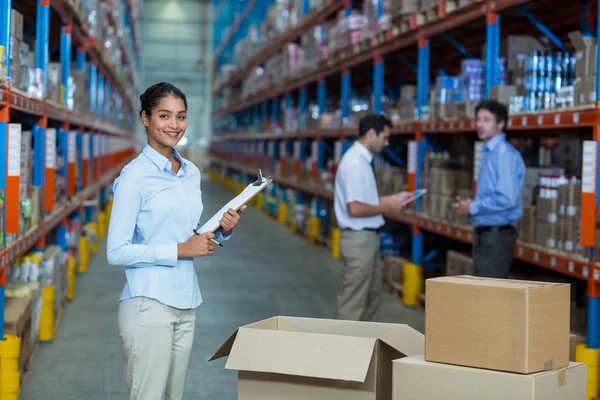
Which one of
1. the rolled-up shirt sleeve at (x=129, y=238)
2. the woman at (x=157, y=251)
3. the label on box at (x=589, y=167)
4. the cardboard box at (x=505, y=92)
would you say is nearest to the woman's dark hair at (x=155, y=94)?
the woman at (x=157, y=251)

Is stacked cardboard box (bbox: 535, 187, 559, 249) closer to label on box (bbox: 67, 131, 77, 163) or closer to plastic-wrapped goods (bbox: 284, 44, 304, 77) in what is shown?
label on box (bbox: 67, 131, 77, 163)

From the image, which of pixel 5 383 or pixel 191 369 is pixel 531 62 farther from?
pixel 5 383

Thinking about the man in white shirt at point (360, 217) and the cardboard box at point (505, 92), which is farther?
the cardboard box at point (505, 92)

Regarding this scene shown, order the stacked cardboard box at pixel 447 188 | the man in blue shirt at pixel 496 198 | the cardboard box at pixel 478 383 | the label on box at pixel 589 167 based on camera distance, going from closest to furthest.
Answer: the cardboard box at pixel 478 383
the label on box at pixel 589 167
the man in blue shirt at pixel 496 198
the stacked cardboard box at pixel 447 188

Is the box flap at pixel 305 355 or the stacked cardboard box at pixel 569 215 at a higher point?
the stacked cardboard box at pixel 569 215

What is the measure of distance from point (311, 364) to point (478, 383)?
0.51 m

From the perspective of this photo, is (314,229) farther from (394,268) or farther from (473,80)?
(473,80)

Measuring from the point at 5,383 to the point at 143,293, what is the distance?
1.93 meters

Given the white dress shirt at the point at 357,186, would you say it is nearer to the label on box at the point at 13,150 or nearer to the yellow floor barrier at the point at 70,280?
the label on box at the point at 13,150

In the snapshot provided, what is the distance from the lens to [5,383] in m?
4.34

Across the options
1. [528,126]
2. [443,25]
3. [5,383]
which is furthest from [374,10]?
[5,383]

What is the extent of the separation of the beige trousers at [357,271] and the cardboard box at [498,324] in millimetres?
2623

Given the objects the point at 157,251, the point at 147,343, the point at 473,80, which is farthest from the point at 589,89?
the point at 147,343

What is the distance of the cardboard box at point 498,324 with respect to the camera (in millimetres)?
2537
